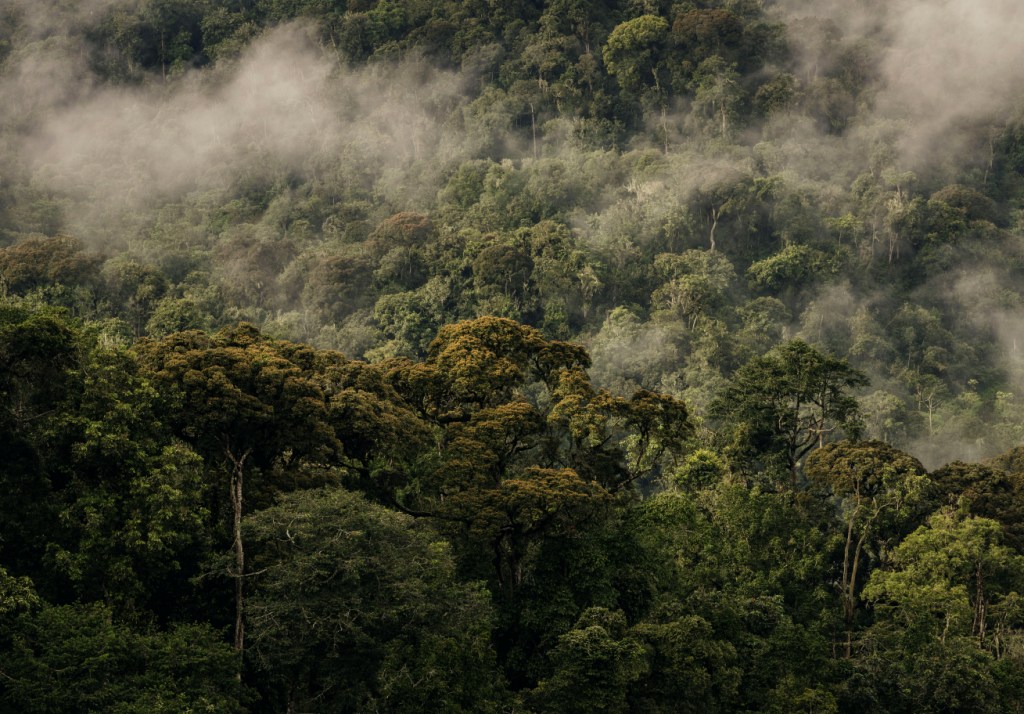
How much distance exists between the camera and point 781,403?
39.6 meters

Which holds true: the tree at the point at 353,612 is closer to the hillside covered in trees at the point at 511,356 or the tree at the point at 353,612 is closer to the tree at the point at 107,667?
the hillside covered in trees at the point at 511,356

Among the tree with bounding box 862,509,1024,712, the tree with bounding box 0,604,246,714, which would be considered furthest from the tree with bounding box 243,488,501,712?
the tree with bounding box 862,509,1024,712

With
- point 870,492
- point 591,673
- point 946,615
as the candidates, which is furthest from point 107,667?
point 870,492

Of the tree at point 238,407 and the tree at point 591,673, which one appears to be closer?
the tree at point 591,673

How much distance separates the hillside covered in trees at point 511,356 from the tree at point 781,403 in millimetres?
160

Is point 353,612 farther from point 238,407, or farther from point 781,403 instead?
point 781,403

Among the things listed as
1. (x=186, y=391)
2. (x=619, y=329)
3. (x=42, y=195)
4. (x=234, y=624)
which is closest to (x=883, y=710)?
(x=234, y=624)

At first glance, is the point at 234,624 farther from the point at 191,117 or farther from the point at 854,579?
the point at 191,117

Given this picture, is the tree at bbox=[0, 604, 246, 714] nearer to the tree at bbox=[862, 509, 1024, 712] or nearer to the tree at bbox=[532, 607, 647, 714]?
the tree at bbox=[532, 607, 647, 714]

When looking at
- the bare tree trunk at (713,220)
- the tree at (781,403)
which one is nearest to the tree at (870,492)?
the tree at (781,403)

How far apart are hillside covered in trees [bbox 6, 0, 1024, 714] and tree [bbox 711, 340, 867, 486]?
0.53 ft

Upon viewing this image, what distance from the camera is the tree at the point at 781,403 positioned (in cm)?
3900

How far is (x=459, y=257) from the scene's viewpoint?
64312 mm

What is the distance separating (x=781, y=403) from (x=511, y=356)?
10.7 metres
